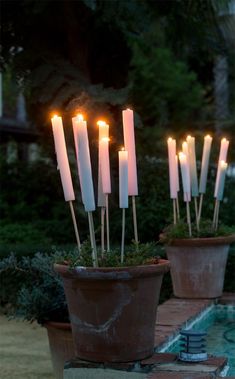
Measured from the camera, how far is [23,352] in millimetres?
6758

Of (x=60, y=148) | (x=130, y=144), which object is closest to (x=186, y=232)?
(x=130, y=144)

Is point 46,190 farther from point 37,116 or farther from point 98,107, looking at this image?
point 98,107

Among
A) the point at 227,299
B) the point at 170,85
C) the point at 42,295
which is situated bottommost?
the point at 227,299

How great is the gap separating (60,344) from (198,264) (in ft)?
6.84

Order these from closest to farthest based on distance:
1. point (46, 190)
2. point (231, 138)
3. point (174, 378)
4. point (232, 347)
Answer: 1. point (174, 378)
2. point (232, 347)
3. point (46, 190)
4. point (231, 138)

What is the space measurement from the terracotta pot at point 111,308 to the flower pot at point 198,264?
2.52 metres

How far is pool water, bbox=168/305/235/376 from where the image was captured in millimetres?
5613

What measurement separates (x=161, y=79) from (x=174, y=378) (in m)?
18.9

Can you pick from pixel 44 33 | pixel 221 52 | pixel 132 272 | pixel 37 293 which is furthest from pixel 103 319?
pixel 221 52

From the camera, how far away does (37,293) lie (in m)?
5.27

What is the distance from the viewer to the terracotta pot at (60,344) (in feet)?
17.0

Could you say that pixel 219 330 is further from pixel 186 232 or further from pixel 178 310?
pixel 186 232

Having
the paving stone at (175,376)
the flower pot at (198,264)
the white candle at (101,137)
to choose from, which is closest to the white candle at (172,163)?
the flower pot at (198,264)

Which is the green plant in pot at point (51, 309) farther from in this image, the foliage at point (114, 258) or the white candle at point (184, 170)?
the white candle at point (184, 170)
